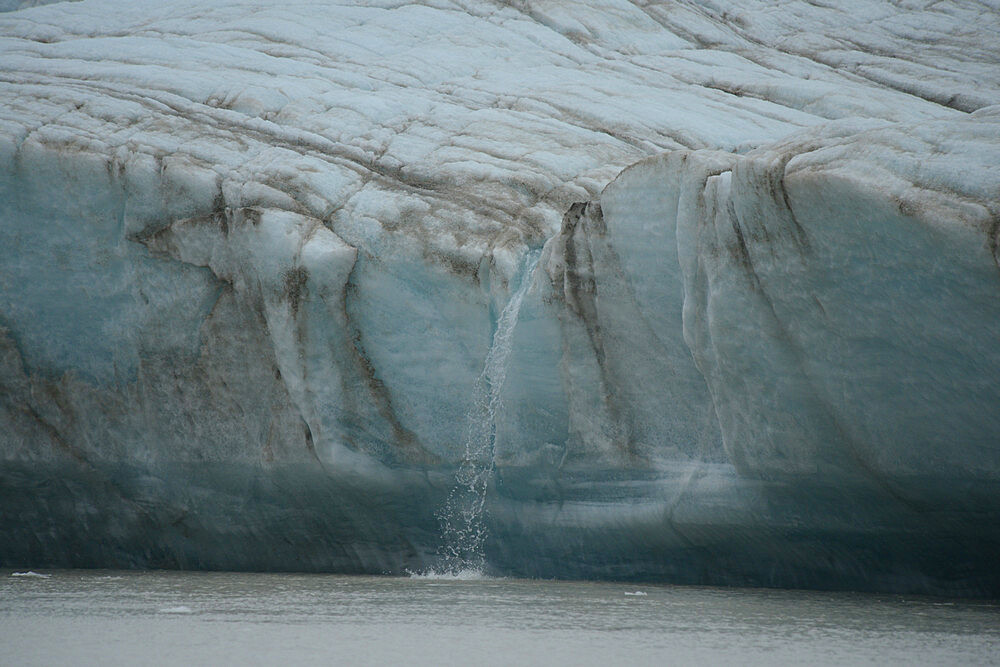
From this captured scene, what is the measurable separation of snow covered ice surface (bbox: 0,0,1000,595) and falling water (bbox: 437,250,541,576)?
0.06m

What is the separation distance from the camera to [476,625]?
3.81 m

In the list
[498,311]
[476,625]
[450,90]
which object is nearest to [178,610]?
[476,625]

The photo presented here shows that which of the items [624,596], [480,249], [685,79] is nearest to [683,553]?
[624,596]

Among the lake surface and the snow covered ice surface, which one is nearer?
the lake surface

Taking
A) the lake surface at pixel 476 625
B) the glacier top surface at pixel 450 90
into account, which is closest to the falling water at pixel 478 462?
the glacier top surface at pixel 450 90

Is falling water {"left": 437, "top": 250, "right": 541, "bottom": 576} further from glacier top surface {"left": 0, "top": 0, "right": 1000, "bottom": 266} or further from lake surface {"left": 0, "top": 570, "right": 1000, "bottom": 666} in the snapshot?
lake surface {"left": 0, "top": 570, "right": 1000, "bottom": 666}

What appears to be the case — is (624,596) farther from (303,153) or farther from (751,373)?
(303,153)

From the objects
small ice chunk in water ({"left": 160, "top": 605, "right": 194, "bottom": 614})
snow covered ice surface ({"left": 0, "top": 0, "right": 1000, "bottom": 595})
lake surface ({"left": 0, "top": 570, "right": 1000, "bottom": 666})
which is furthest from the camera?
snow covered ice surface ({"left": 0, "top": 0, "right": 1000, "bottom": 595})

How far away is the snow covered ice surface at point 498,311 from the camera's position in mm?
4605

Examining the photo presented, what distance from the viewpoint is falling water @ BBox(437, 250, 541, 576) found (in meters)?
5.93

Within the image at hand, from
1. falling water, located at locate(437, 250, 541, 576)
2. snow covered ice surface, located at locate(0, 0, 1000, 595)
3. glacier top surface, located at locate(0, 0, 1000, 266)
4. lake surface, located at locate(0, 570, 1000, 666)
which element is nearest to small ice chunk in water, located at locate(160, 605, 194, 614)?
lake surface, located at locate(0, 570, 1000, 666)

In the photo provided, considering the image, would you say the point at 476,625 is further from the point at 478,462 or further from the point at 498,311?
the point at 498,311

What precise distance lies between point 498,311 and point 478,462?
0.88m

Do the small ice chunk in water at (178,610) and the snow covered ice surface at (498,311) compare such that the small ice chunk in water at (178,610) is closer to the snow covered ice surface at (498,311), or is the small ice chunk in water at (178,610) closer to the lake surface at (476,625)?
the lake surface at (476,625)
